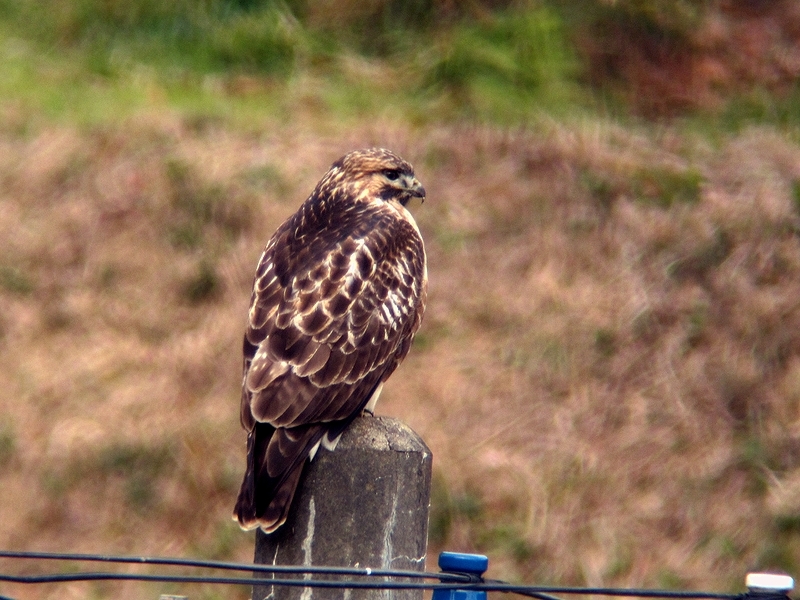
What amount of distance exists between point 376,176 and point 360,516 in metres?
2.54

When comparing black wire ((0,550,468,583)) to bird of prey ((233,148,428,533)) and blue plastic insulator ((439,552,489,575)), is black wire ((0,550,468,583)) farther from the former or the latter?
bird of prey ((233,148,428,533))

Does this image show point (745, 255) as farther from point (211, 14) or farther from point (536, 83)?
point (211, 14)

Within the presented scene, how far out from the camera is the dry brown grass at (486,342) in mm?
7609

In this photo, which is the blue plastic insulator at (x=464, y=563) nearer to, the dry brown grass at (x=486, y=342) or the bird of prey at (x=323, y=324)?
the bird of prey at (x=323, y=324)

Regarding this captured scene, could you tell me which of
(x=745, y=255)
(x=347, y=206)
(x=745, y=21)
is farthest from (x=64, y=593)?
(x=745, y=21)

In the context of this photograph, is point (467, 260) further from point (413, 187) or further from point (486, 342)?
point (413, 187)

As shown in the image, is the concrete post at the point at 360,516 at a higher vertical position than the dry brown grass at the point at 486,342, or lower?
lower

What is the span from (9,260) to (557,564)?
486 cm

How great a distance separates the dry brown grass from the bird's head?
265 cm

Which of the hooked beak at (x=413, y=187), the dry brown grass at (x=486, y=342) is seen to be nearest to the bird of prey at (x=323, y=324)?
the hooked beak at (x=413, y=187)

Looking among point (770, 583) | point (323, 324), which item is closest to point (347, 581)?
point (770, 583)

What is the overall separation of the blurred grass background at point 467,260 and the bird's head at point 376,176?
104 inches

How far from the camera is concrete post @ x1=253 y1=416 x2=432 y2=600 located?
3.20 meters

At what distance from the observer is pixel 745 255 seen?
8.70 metres
